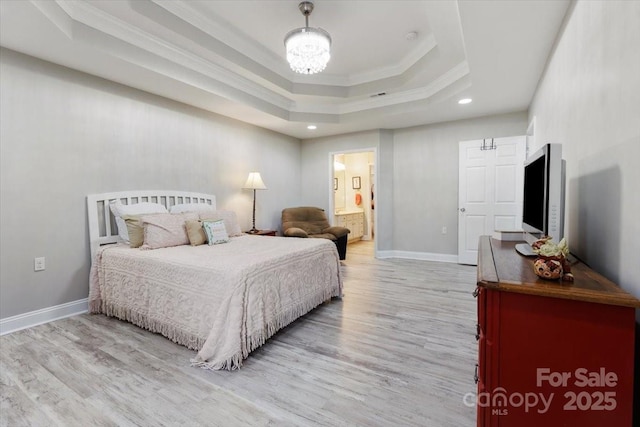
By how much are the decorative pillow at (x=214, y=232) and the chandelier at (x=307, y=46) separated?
1.79 metres

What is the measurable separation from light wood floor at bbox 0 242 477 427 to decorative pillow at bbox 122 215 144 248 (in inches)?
28.6

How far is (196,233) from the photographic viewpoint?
122 inches

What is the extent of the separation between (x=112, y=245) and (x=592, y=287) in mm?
3564

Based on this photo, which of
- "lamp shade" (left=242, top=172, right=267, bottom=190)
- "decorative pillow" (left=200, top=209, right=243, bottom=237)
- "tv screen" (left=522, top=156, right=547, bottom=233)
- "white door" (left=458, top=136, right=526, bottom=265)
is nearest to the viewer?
"tv screen" (left=522, top=156, right=547, bottom=233)

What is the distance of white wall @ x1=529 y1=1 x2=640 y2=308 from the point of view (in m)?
1.11

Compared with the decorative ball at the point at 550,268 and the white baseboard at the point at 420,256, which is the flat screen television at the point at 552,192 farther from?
the white baseboard at the point at 420,256

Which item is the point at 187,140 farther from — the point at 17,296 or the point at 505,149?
the point at 505,149

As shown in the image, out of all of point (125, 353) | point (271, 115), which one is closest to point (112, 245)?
point (125, 353)

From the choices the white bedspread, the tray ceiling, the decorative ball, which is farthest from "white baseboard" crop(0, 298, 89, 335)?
the decorative ball

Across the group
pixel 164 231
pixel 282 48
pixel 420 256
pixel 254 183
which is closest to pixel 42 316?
pixel 164 231

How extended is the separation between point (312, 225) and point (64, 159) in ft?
11.6

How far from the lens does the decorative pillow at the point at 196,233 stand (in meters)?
3.07

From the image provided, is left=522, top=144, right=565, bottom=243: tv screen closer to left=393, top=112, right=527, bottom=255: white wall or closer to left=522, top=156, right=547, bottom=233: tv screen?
left=522, top=156, right=547, bottom=233: tv screen

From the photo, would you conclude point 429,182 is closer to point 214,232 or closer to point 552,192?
point 214,232
